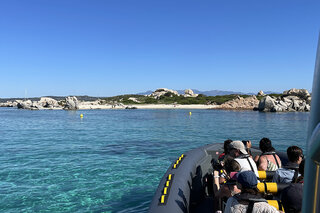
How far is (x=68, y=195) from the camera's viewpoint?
7.54 m

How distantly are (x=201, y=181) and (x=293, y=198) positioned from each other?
10.4 feet

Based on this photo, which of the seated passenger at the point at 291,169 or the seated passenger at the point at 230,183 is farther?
the seated passenger at the point at 291,169

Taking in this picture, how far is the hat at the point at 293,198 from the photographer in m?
2.80

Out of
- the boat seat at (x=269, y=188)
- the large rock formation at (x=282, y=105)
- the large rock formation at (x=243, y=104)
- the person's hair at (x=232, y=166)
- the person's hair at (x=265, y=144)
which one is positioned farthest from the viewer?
the large rock formation at (x=243, y=104)

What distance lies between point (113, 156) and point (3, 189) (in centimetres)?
551

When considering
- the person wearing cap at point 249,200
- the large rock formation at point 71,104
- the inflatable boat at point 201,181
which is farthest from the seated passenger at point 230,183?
the large rock formation at point 71,104

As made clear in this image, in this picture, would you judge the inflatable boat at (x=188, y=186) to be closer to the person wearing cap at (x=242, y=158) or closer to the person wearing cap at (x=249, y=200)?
the person wearing cap at (x=242, y=158)

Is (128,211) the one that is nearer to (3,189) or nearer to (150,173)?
(150,173)

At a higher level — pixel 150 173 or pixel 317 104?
pixel 317 104

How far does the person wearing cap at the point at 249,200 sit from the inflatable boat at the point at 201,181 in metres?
0.66

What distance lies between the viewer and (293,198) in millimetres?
2816

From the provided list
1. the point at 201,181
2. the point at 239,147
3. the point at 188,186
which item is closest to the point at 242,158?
the point at 239,147

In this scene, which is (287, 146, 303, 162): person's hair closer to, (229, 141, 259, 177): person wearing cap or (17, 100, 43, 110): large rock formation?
(229, 141, 259, 177): person wearing cap

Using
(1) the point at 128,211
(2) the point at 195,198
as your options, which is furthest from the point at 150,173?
(2) the point at 195,198
